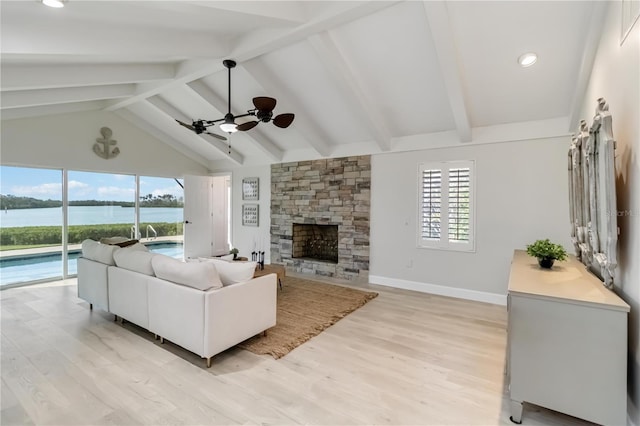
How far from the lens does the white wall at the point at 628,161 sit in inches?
68.9

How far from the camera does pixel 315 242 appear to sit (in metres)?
Answer: 6.70

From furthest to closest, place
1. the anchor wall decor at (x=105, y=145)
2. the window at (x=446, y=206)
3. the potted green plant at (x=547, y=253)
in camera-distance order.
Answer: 1. the anchor wall decor at (x=105, y=145)
2. the window at (x=446, y=206)
3. the potted green plant at (x=547, y=253)

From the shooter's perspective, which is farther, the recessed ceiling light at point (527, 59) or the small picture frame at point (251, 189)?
the small picture frame at point (251, 189)

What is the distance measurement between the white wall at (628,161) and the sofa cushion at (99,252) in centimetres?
472

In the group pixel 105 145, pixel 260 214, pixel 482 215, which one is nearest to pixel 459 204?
pixel 482 215

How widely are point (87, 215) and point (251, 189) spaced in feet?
10.6

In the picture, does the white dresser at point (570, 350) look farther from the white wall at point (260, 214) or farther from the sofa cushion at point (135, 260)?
the white wall at point (260, 214)

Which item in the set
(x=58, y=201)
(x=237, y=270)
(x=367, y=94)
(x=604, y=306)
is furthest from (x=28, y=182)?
(x=604, y=306)

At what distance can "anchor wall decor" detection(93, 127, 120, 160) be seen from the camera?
588 cm

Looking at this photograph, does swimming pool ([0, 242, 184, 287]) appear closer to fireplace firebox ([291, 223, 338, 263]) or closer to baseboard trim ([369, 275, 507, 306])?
fireplace firebox ([291, 223, 338, 263])

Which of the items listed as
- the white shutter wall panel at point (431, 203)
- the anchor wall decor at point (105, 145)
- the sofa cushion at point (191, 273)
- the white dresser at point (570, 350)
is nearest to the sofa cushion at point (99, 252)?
the sofa cushion at point (191, 273)

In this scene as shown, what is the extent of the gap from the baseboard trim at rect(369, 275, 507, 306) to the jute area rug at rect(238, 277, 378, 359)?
0.61m

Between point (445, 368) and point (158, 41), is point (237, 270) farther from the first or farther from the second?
point (158, 41)

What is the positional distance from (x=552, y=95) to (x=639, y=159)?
2.33m
